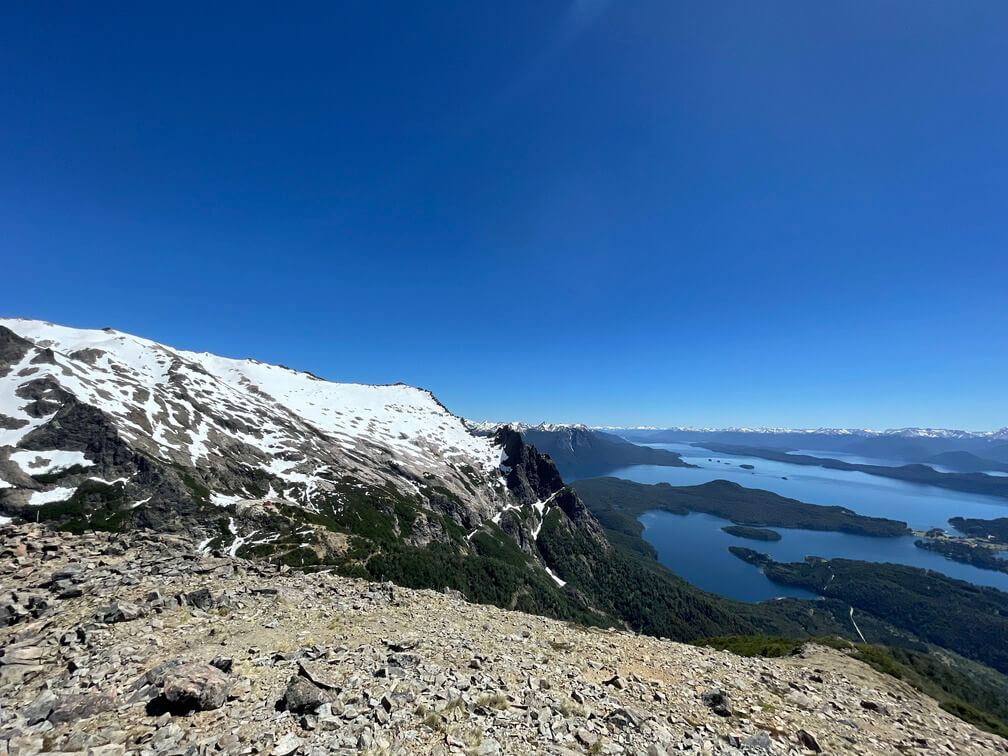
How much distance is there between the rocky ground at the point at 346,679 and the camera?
10977 millimetres

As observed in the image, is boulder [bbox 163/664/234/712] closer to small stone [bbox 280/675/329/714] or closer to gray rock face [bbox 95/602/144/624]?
small stone [bbox 280/675/329/714]

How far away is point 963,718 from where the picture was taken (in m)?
23.1

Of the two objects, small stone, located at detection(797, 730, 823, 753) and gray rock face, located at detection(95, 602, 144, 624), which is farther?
gray rock face, located at detection(95, 602, 144, 624)

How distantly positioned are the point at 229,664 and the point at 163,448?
15068 cm

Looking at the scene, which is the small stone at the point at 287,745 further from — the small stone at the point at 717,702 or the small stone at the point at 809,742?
the small stone at the point at 809,742

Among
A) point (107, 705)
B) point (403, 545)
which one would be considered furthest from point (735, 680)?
point (403, 545)

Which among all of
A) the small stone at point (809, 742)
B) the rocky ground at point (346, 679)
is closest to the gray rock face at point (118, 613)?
the rocky ground at point (346, 679)

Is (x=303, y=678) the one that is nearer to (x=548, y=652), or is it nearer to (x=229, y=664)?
(x=229, y=664)

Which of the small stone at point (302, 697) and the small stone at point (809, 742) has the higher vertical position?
the small stone at point (302, 697)

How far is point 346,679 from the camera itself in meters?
13.9

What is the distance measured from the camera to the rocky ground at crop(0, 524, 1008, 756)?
1098 cm

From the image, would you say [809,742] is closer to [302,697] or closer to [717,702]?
[717,702]

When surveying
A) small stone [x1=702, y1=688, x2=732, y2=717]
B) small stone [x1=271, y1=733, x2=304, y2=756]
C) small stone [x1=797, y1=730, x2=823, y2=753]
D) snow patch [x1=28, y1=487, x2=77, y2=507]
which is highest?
small stone [x1=271, y1=733, x2=304, y2=756]

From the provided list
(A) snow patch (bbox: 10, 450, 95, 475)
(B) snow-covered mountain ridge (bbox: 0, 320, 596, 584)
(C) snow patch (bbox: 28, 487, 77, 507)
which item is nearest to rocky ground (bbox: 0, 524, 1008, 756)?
(B) snow-covered mountain ridge (bbox: 0, 320, 596, 584)
